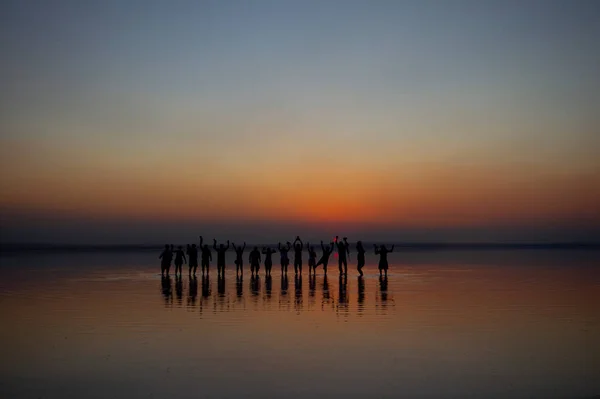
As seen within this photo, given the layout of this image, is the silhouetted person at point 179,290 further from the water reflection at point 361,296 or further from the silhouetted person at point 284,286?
the water reflection at point 361,296

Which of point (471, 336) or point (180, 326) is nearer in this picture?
point (471, 336)

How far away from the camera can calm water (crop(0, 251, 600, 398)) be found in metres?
9.64

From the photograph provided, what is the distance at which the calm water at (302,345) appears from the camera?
964 cm

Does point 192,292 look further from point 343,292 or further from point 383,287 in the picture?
point 383,287

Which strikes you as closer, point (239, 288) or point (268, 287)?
point (239, 288)

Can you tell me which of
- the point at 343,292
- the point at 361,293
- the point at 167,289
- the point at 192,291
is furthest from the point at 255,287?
the point at 361,293

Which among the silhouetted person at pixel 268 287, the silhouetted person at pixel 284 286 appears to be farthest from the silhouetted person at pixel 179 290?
the silhouetted person at pixel 284 286

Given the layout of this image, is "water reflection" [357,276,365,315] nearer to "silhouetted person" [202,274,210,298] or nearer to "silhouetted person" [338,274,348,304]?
"silhouetted person" [338,274,348,304]

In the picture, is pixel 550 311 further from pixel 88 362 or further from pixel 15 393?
pixel 15 393

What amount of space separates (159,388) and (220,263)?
2566 centimetres

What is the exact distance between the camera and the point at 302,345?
12.8 metres

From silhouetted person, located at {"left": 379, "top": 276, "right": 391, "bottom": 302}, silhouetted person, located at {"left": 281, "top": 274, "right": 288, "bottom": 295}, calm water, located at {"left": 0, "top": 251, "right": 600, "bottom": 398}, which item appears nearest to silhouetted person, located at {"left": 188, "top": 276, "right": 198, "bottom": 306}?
calm water, located at {"left": 0, "top": 251, "right": 600, "bottom": 398}

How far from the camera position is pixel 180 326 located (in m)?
15.3

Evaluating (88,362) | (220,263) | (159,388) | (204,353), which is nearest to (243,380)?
(159,388)
